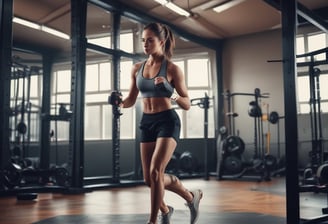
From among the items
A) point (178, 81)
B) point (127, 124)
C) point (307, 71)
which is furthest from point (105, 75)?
point (178, 81)

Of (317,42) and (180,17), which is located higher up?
(180,17)

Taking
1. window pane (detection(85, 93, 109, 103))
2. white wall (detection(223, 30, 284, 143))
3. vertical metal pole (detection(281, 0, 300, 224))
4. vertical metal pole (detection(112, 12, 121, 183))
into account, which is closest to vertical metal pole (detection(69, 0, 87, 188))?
vertical metal pole (detection(112, 12, 121, 183))

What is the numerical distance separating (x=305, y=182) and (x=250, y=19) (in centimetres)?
387

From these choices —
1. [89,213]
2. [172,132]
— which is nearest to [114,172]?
[89,213]

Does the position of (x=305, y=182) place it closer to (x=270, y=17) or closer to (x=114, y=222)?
(x=114, y=222)

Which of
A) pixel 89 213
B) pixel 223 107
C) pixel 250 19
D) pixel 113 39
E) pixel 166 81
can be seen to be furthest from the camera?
pixel 223 107

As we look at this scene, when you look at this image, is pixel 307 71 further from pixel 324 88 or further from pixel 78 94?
pixel 78 94

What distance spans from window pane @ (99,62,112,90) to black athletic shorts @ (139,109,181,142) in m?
4.29

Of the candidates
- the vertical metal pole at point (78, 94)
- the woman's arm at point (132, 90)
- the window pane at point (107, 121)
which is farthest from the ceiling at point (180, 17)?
the woman's arm at point (132, 90)

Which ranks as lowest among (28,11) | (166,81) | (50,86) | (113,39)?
(166,81)

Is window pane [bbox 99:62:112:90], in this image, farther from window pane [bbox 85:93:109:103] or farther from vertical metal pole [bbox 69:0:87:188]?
vertical metal pole [bbox 69:0:87:188]

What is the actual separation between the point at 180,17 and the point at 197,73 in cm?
163

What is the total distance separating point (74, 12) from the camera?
5422mm

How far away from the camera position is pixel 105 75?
7.02 metres
